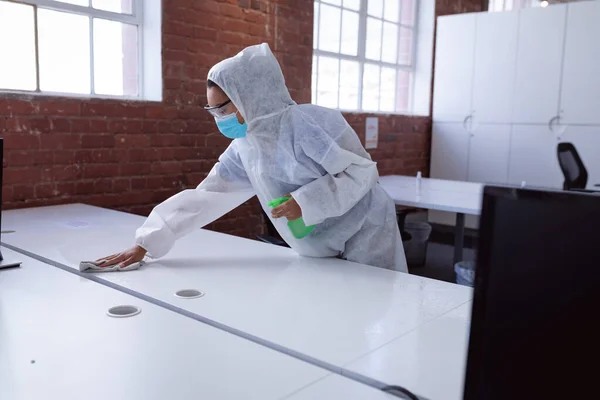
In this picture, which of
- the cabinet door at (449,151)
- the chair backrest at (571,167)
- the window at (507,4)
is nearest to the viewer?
the chair backrest at (571,167)

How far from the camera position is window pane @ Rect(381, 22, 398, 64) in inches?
213

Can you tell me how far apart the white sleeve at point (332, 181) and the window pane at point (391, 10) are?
4145 mm

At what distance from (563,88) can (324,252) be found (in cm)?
412

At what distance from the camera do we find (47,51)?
2.80 m

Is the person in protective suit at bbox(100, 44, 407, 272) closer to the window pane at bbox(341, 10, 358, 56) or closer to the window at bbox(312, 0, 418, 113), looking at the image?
the window at bbox(312, 0, 418, 113)

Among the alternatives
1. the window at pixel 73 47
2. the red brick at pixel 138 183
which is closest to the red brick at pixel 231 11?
the window at pixel 73 47

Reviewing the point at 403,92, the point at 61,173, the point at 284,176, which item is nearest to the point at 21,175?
the point at 61,173

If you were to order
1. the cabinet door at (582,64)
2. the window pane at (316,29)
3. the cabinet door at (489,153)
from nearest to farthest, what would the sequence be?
the window pane at (316,29) < the cabinet door at (582,64) < the cabinet door at (489,153)

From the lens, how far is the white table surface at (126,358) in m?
0.87

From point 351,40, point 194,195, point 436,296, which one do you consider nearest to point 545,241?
point 436,296

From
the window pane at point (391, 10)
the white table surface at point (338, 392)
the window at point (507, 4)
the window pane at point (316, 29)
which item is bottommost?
the white table surface at point (338, 392)

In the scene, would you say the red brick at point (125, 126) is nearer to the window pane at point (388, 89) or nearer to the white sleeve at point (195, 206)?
the white sleeve at point (195, 206)

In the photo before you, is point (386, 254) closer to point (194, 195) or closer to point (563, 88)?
point (194, 195)

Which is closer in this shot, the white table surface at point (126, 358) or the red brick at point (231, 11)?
the white table surface at point (126, 358)
